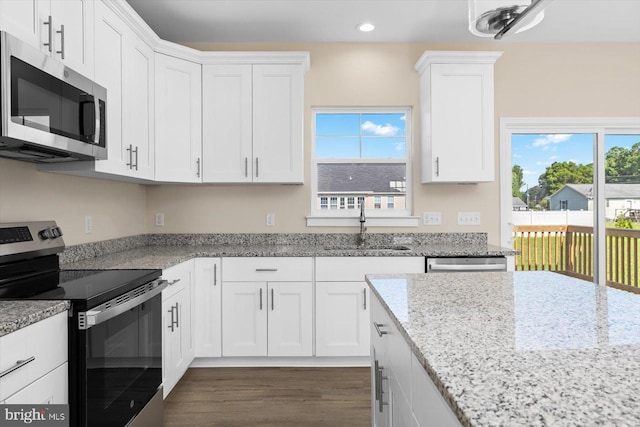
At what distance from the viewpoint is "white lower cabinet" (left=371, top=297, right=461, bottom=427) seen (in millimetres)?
852

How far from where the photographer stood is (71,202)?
2570 mm

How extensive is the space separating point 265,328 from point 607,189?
346 cm

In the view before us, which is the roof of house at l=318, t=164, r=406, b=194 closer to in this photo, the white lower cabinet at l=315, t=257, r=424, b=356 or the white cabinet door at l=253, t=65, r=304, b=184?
the white cabinet door at l=253, t=65, r=304, b=184

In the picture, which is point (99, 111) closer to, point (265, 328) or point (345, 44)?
point (265, 328)

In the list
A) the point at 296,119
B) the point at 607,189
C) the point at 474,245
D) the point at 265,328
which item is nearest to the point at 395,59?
the point at 296,119

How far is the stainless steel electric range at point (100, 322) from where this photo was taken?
151cm

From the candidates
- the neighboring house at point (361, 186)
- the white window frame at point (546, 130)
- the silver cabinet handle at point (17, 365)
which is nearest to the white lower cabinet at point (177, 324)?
the silver cabinet handle at point (17, 365)

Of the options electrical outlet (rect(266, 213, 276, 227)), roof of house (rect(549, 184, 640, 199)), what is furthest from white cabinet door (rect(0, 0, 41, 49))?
roof of house (rect(549, 184, 640, 199))

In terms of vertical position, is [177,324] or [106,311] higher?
[106,311]

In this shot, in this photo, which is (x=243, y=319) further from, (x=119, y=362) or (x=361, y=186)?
(x=361, y=186)

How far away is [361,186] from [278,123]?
1020 millimetres

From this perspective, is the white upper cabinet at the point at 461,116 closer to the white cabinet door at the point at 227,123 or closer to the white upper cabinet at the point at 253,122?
the white upper cabinet at the point at 253,122

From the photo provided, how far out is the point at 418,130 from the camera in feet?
12.1

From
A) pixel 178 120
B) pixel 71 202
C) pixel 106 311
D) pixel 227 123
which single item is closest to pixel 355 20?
pixel 227 123
